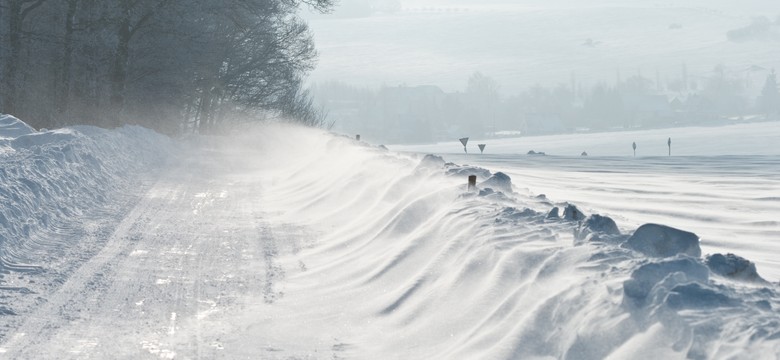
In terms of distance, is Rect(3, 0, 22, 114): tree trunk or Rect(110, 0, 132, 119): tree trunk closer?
Rect(3, 0, 22, 114): tree trunk

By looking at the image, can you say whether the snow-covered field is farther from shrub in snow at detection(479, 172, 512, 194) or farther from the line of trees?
the line of trees

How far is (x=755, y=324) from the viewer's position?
4.57 m

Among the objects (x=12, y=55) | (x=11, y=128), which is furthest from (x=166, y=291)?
(x=12, y=55)

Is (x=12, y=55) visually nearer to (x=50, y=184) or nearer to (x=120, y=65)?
(x=120, y=65)

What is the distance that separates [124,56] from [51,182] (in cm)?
2064

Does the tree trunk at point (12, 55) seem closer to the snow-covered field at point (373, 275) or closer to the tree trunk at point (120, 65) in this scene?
the tree trunk at point (120, 65)

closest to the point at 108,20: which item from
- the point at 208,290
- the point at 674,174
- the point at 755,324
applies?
the point at 674,174

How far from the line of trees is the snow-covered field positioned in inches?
561

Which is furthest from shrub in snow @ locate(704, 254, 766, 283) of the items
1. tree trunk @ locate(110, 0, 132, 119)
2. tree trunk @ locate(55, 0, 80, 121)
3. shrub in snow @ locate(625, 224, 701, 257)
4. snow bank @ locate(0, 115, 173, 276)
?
tree trunk @ locate(110, 0, 132, 119)

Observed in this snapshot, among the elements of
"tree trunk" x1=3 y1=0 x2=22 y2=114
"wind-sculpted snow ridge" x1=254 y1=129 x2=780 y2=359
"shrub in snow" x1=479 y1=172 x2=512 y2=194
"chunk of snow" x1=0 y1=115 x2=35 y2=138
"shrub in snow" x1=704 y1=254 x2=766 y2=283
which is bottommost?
"wind-sculpted snow ridge" x1=254 y1=129 x2=780 y2=359

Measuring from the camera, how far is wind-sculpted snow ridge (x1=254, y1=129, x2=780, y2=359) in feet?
16.0

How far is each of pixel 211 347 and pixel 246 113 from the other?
5261 centimetres

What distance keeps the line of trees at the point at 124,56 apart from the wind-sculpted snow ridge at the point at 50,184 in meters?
8.35

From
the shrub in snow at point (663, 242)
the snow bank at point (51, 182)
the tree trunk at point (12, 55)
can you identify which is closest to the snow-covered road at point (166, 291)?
the snow bank at point (51, 182)
